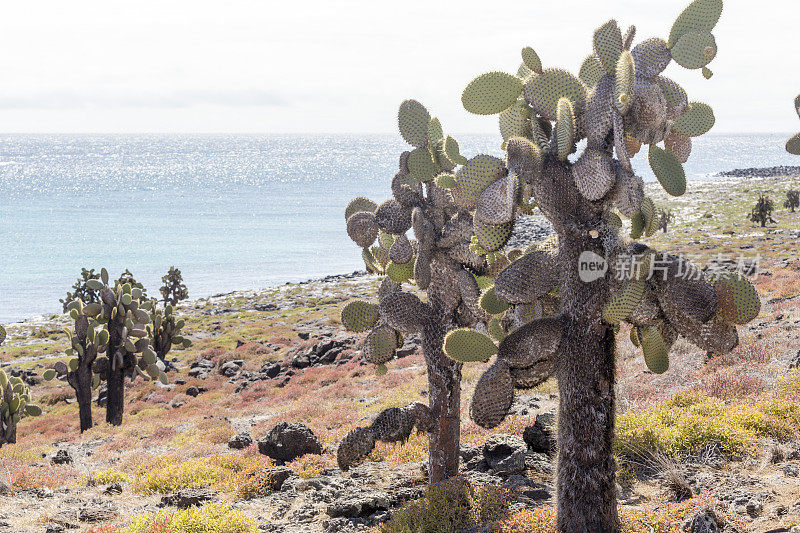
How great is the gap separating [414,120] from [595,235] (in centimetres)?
377

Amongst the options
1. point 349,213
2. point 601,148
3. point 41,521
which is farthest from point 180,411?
point 601,148

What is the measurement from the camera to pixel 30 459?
17547mm

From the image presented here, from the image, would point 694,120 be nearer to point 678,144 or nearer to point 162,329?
point 678,144

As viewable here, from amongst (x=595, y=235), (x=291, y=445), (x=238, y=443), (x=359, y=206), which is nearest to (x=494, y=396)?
(x=595, y=235)

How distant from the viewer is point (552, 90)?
6773 mm

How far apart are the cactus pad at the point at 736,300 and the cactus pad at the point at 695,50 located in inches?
84.6

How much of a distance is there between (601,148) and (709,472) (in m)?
5.55

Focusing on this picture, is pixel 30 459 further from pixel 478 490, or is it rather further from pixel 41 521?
pixel 478 490

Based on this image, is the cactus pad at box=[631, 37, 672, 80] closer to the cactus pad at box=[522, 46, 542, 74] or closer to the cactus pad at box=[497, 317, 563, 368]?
the cactus pad at box=[522, 46, 542, 74]

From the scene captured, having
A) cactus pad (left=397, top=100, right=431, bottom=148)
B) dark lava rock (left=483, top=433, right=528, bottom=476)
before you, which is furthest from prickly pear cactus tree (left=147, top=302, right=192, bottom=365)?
cactus pad (left=397, top=100, right=431, bottom=148)

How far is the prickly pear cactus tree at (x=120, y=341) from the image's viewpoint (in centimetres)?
2345

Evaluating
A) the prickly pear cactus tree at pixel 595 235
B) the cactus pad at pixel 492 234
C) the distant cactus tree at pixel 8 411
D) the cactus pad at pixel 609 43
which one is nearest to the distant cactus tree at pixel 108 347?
the distant cactus tree at pixel 8 411

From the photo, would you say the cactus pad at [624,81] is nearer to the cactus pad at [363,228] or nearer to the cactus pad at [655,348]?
the cactus pad at [655,348]

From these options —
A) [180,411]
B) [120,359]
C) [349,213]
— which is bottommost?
[180,411]
